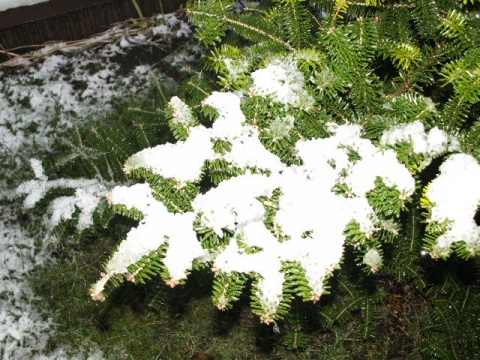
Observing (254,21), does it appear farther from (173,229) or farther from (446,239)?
(446,239)

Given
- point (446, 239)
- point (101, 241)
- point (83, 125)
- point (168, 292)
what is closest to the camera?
point (446, 239)

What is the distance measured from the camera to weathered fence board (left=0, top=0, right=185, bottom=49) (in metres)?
2.94

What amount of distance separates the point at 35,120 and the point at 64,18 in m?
0.83

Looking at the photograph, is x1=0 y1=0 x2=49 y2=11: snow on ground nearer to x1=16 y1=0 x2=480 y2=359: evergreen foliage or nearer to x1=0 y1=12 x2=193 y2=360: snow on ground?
x1=0 y1=12 x2=193 y2=360: snow on ground

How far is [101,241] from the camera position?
258cm

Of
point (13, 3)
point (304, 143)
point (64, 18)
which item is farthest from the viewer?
point (64, 18)

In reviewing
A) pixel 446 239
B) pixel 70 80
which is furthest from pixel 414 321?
pixel 70 80

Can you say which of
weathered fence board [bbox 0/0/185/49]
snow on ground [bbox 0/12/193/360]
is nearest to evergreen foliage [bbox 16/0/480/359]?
snow on ground [bbox 0/12/193/360]

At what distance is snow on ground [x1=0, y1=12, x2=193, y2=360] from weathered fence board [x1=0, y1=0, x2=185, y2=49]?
4.7 inches

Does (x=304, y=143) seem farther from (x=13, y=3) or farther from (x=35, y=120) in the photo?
(x=13, y=3)

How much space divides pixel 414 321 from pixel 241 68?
195cm

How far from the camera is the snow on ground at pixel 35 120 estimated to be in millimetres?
2375

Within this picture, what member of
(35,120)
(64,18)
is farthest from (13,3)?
(35,120)

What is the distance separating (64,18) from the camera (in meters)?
3.07
